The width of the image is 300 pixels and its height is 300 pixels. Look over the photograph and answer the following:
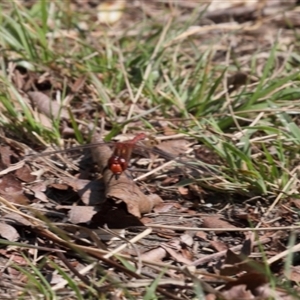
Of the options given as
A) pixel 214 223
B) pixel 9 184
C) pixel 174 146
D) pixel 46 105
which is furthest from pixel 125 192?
pixel 46 105

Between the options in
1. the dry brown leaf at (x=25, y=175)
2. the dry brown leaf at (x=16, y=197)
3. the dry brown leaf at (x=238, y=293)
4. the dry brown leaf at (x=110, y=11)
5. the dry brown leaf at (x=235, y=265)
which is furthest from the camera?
the dry brown leaf at (x=110, y=11)

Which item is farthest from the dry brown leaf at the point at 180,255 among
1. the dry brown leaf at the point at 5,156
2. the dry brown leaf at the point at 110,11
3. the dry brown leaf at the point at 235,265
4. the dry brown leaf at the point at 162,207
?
the dry brown leaf at the point at 110,11

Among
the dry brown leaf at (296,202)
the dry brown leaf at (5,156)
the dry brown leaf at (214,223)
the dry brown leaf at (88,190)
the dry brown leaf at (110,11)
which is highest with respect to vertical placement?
the dry brown leaf at (110,11)

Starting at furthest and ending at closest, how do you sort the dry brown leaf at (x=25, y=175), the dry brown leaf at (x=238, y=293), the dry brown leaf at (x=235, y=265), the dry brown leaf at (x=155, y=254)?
the dry brown leaf at (x=25, y=175) < the dry brown leaf at (x=155, y=254) < the dry brown leaf at (x=235, y=265) < the dry brown leaf at (x=238, y=293)

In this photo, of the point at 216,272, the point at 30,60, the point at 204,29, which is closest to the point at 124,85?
the point at 30,60

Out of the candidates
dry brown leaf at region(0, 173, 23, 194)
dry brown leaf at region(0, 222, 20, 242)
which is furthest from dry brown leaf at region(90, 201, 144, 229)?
dry brown leaf at region(0, 173, 23, 194)

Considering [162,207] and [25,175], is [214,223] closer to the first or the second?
[162,207]

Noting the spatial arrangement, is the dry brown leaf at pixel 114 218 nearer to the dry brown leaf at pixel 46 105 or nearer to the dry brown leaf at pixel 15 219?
the dry brown leaf at pixel 15 219
